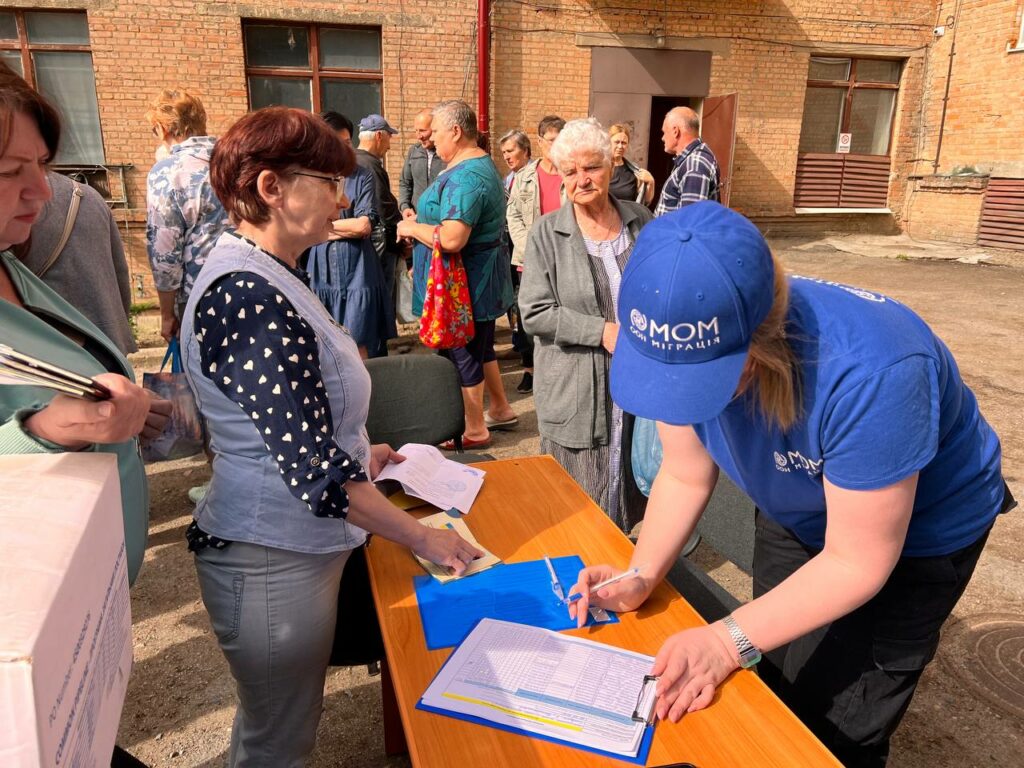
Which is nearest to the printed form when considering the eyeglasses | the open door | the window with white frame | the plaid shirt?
the eyeglasses

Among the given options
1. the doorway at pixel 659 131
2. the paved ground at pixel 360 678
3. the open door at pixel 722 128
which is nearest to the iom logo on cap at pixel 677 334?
the paved ground at pixel 360 678

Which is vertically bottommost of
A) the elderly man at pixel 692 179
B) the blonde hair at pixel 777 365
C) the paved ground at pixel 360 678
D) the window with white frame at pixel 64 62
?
the paved ground at pixel 360 678

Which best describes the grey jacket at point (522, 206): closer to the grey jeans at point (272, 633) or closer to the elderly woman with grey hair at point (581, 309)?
the elderly woman with grey hair at point (581, 309)

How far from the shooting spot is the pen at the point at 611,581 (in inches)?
59.2

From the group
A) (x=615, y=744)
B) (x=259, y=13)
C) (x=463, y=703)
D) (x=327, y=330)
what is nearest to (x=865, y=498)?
(x=615, y=744)

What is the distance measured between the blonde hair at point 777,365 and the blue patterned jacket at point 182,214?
292 centimetres

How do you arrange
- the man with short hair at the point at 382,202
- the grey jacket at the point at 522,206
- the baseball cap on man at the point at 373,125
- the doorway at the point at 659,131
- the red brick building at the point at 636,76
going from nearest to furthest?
the man with short hair at the point at 382,202, the baseball cap on man at the point at 373,125, the grey jacket at the point at 522,206, the red brick building at the point at 636,76, the doorway at the point at 659,131

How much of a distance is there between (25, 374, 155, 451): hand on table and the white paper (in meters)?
0.95

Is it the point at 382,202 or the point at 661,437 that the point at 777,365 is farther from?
the point at 382,202

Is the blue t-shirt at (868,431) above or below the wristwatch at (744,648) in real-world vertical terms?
above

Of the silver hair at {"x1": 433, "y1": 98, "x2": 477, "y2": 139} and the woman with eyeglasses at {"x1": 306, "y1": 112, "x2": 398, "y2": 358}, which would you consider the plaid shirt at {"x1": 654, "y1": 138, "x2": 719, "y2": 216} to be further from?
Answer: the woman with eyeglasses at {"x1": 306, "y1": 112, "x2": 398, "y2": 358}

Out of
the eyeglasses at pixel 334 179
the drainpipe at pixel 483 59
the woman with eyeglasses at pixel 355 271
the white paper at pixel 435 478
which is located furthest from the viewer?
the drainpipe at pixel 483 59

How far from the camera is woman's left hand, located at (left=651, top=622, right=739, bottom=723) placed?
4.14 ft

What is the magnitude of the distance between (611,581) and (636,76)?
33.0ft
